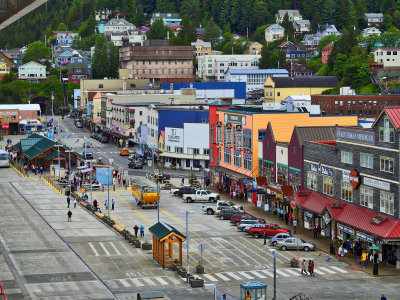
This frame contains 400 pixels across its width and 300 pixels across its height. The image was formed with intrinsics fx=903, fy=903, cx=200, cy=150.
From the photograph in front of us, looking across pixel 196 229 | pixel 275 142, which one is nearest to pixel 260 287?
pixel 196 229

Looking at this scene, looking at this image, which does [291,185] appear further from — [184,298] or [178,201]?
[184,298]

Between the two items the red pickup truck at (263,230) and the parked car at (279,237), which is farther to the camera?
the red pickup truck at (263,230)

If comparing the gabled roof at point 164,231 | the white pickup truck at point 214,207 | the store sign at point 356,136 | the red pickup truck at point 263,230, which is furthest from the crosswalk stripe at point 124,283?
the white pickup truck at point 214,207

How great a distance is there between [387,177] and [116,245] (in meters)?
22.3

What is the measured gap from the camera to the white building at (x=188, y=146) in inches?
5012

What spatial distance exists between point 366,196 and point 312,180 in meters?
12.4

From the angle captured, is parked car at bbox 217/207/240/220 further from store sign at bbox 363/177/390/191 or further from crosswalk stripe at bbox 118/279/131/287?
crosswalk stripe at bbox 118/279/131/287

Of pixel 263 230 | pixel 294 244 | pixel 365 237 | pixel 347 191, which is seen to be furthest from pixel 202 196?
pixel 365 237

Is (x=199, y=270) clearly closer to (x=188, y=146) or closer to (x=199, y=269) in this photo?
(x=199, y=269)

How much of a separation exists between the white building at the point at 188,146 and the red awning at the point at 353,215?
48532 mm

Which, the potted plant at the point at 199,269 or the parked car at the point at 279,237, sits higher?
the parked car at the point at 279,237

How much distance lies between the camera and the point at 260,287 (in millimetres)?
48312

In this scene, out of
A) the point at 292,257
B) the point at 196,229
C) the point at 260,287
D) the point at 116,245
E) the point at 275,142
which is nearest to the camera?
the point at 260,287

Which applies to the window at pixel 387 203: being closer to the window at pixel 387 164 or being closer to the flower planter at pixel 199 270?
the window at pixel 387 164
